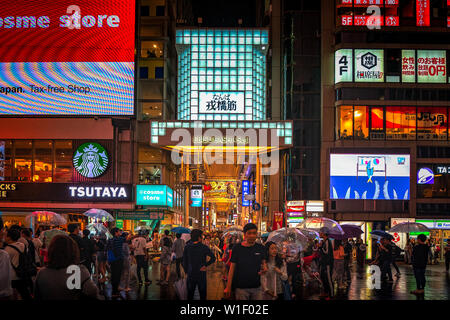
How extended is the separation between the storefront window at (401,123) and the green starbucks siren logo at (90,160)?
→ 2157 cm

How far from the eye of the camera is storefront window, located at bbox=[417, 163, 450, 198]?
41969mm

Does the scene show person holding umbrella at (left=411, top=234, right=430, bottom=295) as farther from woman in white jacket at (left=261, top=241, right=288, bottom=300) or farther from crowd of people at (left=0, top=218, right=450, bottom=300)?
woman in white jacket at (left=261, top=241, right=288, bottom=300)

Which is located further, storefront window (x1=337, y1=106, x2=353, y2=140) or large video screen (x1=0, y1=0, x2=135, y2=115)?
storefront window (x1=337, y1=106, x2=353, y2=140)

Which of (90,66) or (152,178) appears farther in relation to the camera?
(152,178)

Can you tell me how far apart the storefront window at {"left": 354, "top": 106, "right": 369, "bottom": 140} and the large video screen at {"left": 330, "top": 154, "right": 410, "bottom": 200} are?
5.43 feet

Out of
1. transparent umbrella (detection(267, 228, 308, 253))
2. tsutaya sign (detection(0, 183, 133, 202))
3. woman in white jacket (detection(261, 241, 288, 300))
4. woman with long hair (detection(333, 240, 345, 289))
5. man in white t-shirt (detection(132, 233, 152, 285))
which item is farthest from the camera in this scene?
tsutaya sign (detection(0, 183, 133, 202))

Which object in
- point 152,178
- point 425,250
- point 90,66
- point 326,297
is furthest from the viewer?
point 152,178

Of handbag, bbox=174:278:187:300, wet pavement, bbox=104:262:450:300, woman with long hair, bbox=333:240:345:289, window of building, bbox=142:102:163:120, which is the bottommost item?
wet pavement, bbox=104:262:450:300

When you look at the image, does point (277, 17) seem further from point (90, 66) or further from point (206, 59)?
point (90, 66)

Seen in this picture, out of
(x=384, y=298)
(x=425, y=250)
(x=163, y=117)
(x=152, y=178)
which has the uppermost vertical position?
(x=163, y=117)

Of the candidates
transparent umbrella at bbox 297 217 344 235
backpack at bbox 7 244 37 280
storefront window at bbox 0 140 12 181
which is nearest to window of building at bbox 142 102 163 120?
storefront window at bbox 0 140 12 181
